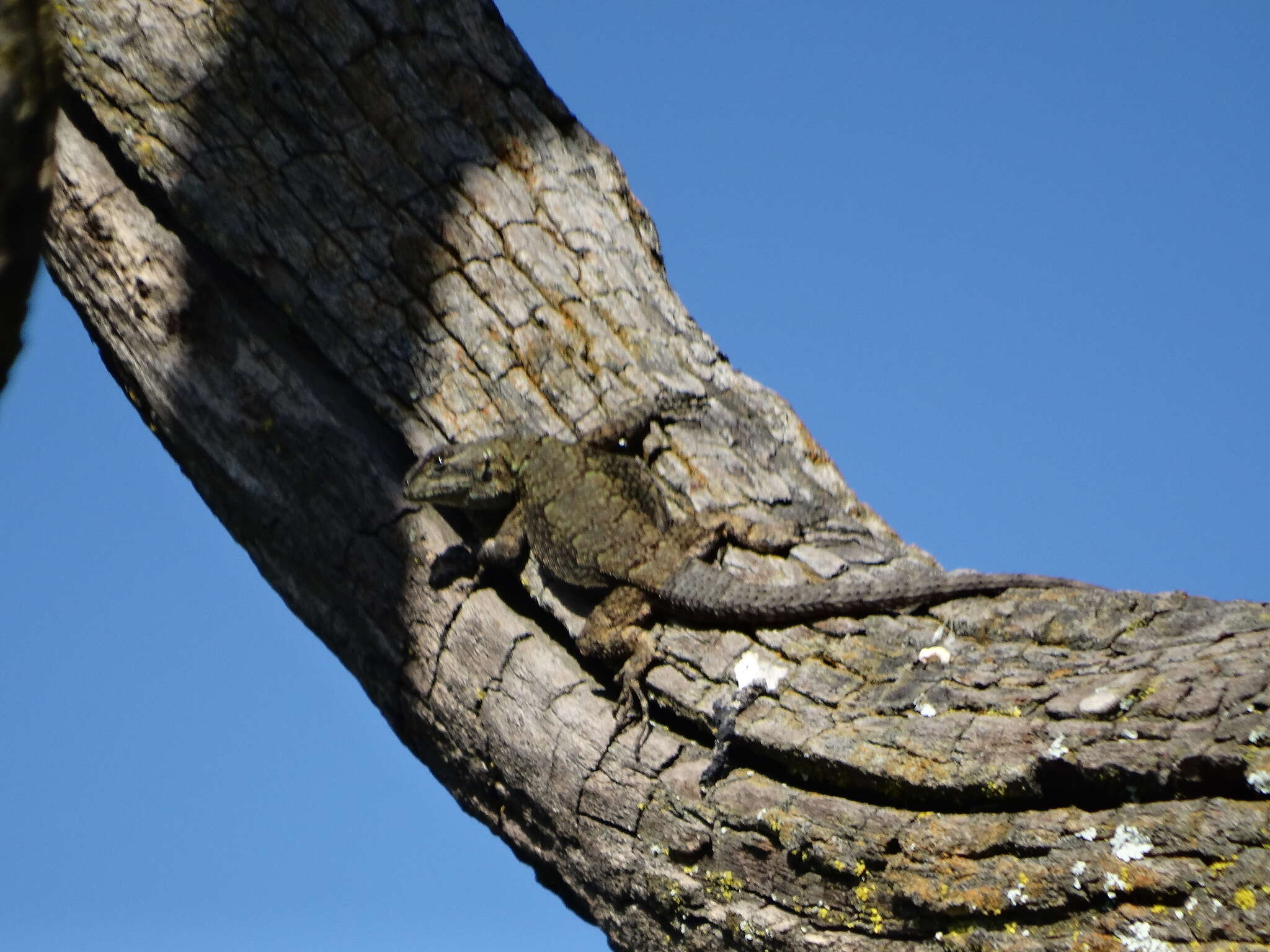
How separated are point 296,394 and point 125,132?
3.56 feet

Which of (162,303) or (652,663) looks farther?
(162,303)

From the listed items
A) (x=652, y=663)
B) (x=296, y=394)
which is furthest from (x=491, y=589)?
(x=296, y=394)

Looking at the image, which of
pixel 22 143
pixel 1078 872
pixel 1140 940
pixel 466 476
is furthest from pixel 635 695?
pixel 22 143

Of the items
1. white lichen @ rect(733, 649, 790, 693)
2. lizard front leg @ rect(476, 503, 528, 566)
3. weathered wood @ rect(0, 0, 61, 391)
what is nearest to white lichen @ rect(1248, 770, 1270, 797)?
white lichen @ rect(733, 649, 790, 693)

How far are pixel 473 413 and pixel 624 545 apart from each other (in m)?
0.67

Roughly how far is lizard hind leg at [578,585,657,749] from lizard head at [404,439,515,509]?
25.5 inches

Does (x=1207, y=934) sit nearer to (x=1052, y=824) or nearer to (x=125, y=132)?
(x=1052, y=824)

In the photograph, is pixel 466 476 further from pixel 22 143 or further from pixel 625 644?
pixel 22 143

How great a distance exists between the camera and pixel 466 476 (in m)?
3.88

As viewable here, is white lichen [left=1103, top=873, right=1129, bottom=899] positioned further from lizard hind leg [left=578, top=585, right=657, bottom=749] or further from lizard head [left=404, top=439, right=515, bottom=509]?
lizard head [left=404, top=439, right=515, bottom=509]

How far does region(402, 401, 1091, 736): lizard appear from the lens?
10.2 ft

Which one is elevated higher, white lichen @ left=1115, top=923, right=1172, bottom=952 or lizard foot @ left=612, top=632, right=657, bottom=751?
lizard foot @ left=612, top=632, right=657, bottom=751

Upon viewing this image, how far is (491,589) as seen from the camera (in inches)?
142

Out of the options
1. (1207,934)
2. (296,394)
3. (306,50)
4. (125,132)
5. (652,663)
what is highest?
(306,50)
